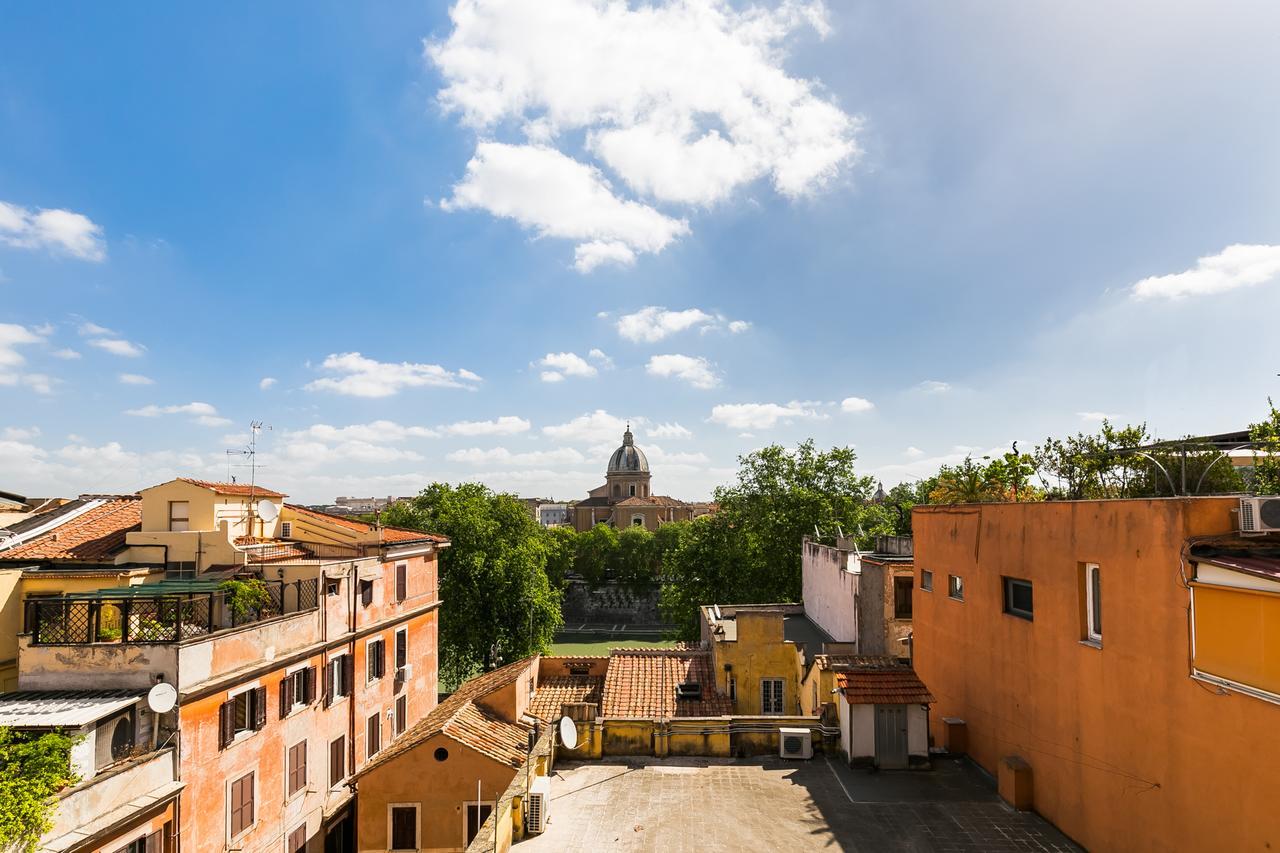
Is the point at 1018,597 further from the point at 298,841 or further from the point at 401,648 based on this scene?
the point at 401,648

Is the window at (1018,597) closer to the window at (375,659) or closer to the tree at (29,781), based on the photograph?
the tree at (29,781)

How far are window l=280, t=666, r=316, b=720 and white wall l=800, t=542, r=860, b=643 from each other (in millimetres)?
16822

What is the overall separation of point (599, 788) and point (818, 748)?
4.35m

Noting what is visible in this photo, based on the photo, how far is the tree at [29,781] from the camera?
9.76m

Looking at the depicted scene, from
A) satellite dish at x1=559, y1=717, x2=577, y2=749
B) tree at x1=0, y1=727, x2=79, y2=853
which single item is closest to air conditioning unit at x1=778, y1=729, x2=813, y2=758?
satellite dish at x1=559, y1=717, x2=577, y2=749

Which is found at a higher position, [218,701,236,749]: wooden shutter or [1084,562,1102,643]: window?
[1084,562,1102,643]: window

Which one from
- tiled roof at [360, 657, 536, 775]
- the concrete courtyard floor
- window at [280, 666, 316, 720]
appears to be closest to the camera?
the concrete courtyard floor

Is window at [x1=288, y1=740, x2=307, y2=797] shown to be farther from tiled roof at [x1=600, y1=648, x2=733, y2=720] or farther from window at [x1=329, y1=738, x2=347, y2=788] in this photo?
tiled roof at [x1=600, y1=648, x2=733, y2=720]

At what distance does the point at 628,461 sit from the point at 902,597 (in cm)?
9840

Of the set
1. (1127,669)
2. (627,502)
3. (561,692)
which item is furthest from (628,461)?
(1127,669)

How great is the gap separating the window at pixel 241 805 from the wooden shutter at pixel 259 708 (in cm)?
111

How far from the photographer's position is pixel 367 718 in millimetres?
22016

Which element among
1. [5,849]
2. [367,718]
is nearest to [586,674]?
[367,718]

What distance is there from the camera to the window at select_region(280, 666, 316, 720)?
1746 cm
